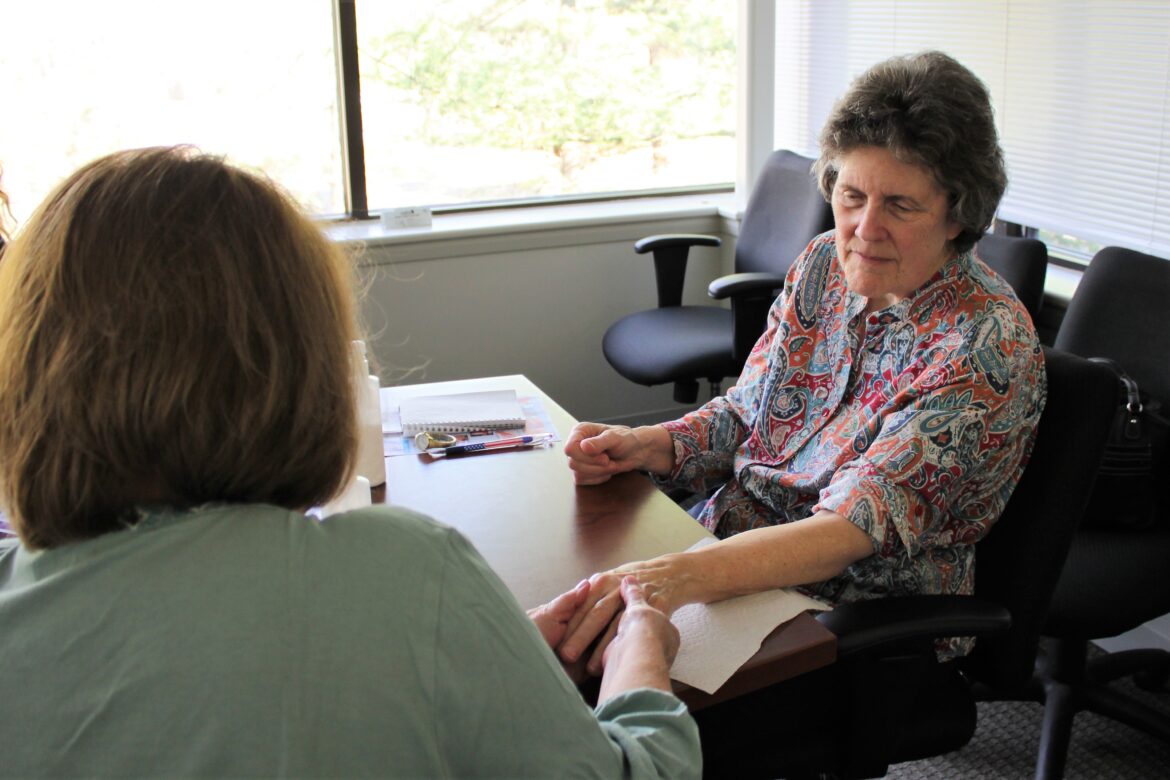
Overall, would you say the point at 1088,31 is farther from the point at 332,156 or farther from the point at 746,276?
the point at 332,156

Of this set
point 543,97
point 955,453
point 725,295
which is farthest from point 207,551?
point 543,97

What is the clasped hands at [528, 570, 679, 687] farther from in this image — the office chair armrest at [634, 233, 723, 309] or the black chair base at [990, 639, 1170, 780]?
the office chair armrest at [634, 233, 723, 309]

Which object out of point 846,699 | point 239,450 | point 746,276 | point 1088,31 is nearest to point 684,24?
point 746,276

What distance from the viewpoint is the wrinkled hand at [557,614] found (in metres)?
1.18

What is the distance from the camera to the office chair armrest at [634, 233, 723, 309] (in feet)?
11.3

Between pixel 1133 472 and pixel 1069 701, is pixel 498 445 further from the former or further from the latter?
pixel 1069 701

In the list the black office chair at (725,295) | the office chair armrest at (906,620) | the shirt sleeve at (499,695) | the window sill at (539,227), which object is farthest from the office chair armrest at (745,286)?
the shirt sleeve at (499,695)

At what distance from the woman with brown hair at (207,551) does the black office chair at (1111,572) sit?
1.37 meters

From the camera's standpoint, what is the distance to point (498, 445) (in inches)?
67.2

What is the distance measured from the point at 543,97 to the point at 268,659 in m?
3.25

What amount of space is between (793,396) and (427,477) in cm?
59

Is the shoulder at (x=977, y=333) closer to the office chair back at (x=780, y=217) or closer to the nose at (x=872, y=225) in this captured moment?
the nose at (x=872, y=225)

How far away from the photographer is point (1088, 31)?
2.54 metres

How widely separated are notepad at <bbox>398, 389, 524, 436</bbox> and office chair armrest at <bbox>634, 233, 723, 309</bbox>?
163cm
